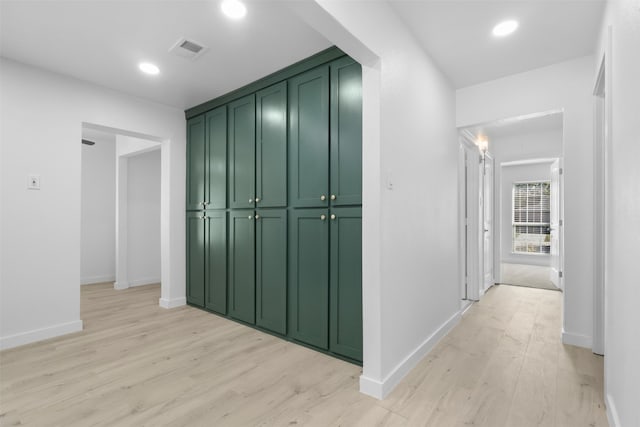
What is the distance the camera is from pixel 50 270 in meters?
2.85

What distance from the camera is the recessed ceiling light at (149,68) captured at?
8.82 ft

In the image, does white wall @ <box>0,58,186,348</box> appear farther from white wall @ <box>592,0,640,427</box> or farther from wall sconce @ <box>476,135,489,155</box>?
wall sconce @ <box>476,135,489,155</box>

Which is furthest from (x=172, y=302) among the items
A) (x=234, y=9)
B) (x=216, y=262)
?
(x=234, y=9)

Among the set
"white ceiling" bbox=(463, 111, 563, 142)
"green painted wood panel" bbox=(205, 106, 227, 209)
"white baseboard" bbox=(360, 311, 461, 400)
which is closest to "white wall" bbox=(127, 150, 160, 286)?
"green painted wood panel" bbox=(205, 106, 227, 209)

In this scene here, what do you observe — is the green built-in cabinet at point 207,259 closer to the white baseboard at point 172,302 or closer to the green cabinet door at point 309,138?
the white baseboard at point 172,302

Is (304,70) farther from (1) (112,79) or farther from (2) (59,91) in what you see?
(2) (59,91)

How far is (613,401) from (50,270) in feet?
13.8

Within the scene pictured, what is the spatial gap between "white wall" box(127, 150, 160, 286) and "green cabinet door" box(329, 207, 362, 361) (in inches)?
160

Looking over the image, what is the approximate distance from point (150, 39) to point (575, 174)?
3.61 m

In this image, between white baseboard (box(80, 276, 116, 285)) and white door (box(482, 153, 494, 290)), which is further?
white baseboard (box(80, 276, 116, 285))

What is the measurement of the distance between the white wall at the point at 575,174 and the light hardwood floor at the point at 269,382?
352 mm

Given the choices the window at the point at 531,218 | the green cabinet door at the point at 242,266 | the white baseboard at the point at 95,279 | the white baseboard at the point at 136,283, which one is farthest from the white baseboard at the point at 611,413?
the window at the point at 531,218

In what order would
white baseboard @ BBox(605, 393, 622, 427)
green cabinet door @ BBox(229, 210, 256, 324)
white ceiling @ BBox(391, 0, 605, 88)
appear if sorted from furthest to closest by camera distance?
green cabinet door @ BBox(229, 210, 256, 324) < white ceiling @ BBox(391, 0, 605, 88) < white baseboard @ BBox(605, 393, 622, 427)

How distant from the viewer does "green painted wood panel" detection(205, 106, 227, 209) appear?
337cm
